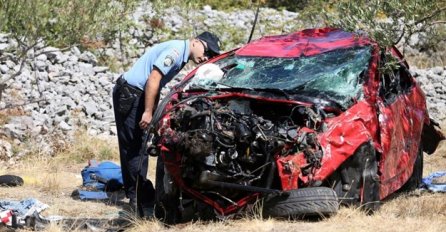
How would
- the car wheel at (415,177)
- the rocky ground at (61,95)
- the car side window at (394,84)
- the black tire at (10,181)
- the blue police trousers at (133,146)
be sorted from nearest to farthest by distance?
the car side window at (394,84), the blue police trousers at (133,146), the car wheel at (415,177), the black tire at (10,181), the rocky ground at (61,95)

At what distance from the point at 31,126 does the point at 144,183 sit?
176 inches

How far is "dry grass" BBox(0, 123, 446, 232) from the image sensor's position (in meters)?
6.45

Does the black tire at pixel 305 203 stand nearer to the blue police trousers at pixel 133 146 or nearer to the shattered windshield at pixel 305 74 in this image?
the shattered windshield at pixel 305 74

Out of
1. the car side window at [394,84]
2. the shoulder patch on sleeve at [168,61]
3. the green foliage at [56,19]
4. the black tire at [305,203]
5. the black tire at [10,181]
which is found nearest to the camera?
the black tire at [305,203]

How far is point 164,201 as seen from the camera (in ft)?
23.1

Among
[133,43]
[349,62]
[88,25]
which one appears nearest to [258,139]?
[349,62]

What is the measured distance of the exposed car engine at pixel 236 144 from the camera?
6.45m

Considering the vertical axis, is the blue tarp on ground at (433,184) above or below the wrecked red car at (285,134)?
below

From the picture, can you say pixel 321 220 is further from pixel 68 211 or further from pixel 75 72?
pixel 75 72

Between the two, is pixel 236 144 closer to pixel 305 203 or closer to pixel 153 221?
pixel 305 203

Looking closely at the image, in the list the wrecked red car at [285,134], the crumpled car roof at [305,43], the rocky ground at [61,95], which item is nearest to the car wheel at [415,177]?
the wrecked red car at [285,134]

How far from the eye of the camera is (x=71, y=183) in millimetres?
9570

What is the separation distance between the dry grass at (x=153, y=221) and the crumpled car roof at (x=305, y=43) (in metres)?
1.56

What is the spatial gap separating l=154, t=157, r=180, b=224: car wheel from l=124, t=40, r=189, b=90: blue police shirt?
0.92 meters
